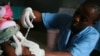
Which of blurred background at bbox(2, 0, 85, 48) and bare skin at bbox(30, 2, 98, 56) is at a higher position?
bare skin at bbox(30, 2, 98, 56)

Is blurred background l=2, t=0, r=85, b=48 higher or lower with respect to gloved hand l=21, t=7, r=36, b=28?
lower

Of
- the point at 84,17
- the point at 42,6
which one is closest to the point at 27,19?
the point at 84,17

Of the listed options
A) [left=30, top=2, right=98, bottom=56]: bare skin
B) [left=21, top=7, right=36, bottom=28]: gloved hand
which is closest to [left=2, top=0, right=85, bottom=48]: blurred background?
[left=30, top=2, right=98, bottom=56]: bare skin

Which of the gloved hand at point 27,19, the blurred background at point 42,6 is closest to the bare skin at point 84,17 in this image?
the gloved hand at point 27,19

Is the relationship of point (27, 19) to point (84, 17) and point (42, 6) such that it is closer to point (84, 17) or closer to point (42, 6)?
point (84, 17)

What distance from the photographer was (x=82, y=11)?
0.89 m

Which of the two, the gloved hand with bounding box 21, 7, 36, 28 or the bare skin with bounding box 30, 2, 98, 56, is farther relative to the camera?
the bare skin with bounding box 30, 2, 98, 56

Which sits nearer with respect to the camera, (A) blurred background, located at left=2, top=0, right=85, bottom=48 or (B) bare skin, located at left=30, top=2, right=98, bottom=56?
(B) bare skin, located at left=30, top=2, right=98, bottom=56

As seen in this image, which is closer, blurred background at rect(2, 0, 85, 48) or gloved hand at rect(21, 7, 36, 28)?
gloved hand at rect(21, 7, 36, 28)

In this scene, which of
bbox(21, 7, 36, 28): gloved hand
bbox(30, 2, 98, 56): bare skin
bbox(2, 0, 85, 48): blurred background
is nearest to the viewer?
bbox(21, 7, 36, 28): gloved hand

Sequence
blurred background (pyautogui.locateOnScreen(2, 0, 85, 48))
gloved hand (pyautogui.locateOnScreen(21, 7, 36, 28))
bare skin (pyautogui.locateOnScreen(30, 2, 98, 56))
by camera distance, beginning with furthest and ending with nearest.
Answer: blurred background (pyautogui.locateOnScreen(2, 0, 85, 48)) → bare skin (pyautogui.locateOnScreen(30, 2, 98, 56)) → gloved hand (pyautogui.locateOnScreen(21, 7, 36, 28))

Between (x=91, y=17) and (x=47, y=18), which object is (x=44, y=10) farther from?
(x=91, y=17)

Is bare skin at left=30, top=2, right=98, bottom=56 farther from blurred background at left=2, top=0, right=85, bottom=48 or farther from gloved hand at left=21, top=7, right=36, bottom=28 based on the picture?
blurred background at left=2, top=0, right=85, bottom=48

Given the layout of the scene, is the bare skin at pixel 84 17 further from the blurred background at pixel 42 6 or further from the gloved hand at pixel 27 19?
the blurred background at pixel 42 6
